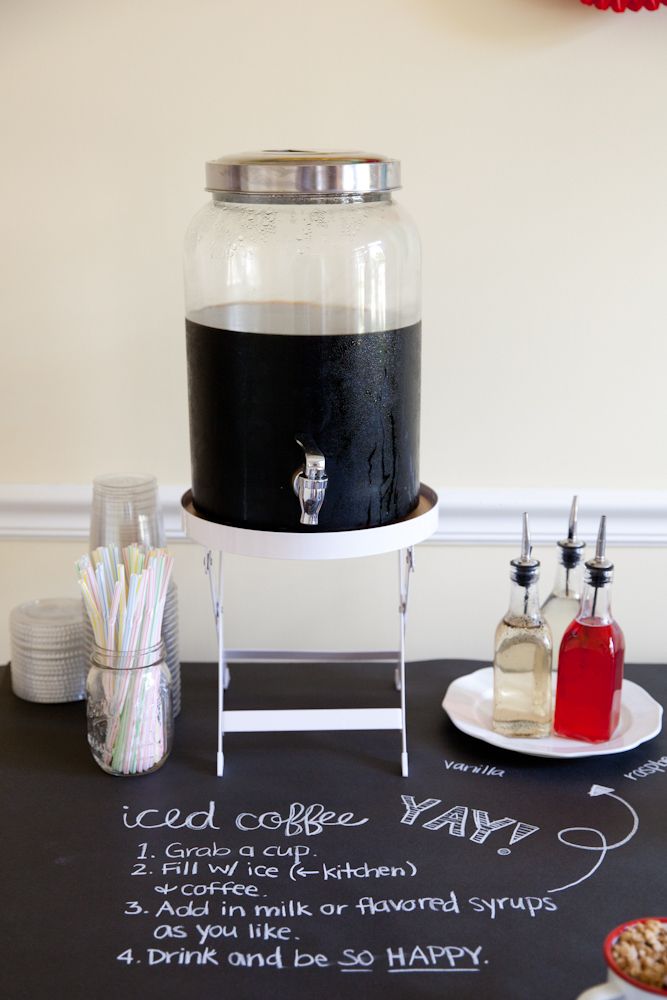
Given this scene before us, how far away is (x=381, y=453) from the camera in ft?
3.50

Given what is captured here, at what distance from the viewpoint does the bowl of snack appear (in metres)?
0.74

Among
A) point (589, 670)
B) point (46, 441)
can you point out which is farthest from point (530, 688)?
point (46, 441)

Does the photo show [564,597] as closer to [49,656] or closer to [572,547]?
[572,547]

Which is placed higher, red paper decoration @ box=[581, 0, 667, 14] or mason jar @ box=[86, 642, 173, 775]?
red paper decoration @ box=[581, 0, 667, 14]

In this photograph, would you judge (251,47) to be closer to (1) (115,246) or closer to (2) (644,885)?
(1) (115,246)

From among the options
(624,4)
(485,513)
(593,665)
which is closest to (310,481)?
(593,665)

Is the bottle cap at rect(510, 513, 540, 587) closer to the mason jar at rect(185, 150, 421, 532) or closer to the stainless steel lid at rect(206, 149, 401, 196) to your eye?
the mason jar at rect(185, 150, 421, 532)

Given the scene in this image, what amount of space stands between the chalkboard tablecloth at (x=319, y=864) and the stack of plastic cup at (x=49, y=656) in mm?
28

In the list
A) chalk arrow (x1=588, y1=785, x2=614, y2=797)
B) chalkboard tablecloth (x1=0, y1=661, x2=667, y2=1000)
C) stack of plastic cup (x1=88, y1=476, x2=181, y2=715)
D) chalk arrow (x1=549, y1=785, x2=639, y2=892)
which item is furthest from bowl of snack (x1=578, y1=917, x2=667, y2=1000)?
stack of plastic cup (x1=88, y1=476, x2=181, y2=715)

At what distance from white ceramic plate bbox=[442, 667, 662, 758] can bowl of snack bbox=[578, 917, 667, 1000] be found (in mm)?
365

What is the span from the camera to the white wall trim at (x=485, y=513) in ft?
4.74

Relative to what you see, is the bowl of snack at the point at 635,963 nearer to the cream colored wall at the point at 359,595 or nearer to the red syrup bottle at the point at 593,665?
the red syrup bottle at the point at 593,665

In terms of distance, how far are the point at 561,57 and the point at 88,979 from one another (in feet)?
3.68

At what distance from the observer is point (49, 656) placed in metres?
1.29
